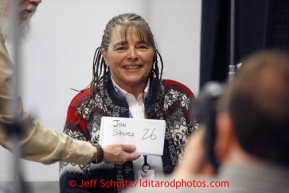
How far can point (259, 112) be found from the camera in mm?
607

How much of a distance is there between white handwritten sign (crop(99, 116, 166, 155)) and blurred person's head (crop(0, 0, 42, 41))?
30 cm

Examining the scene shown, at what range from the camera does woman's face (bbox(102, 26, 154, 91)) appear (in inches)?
52.6

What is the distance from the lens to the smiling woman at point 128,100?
4.22ft

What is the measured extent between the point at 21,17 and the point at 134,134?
1.27 ft

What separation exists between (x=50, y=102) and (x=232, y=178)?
853 millimetres

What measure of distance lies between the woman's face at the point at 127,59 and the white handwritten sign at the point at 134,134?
13cm

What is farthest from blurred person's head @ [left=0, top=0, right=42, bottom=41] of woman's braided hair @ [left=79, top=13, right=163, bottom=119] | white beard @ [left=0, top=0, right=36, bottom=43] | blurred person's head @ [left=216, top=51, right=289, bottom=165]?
blurred person's head @ [left=216, top=51, right=289, bottom=165]

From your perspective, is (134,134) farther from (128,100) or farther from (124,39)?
(124,39)

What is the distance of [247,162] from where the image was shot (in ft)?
2.07

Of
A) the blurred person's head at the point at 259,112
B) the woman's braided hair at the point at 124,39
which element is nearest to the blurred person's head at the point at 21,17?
the woman's braided hair at the point at 124,39

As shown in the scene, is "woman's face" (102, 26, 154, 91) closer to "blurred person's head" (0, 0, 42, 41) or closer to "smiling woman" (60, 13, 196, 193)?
"smiling woman" (60, 13, 196, 193)

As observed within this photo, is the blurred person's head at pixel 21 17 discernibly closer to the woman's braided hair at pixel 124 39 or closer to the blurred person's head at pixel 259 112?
the woman's braided hair at pixel 124 39

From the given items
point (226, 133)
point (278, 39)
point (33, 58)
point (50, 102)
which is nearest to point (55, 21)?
point (33, 58)

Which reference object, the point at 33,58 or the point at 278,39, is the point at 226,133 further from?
the point at 33,58
